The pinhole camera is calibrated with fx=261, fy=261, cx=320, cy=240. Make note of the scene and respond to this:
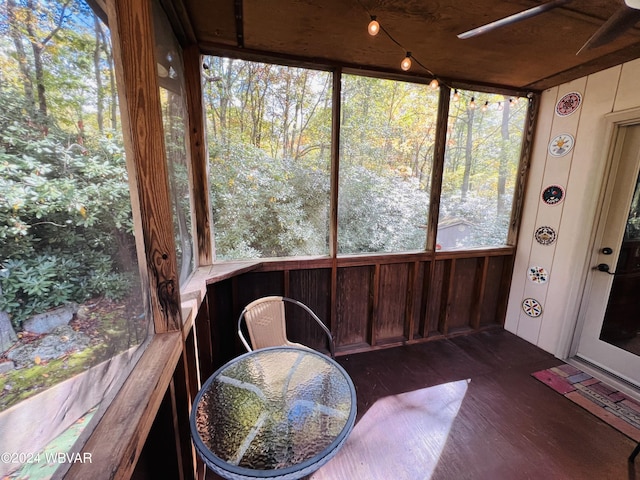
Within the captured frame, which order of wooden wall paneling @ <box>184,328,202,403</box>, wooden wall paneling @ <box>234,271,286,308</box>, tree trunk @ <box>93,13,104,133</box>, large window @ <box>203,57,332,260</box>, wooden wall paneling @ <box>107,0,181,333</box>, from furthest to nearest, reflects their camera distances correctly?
wooden wall paneling @ <box>234,271,286,308</box>
large window @ <box>203,57,332,260</box>
wooden wall paneling @ <box>184,328,202,403</box>
wooden wall paneling @ <box>107,0,181,333</box>
tree trunk @ <box>93,13,104,133</box>

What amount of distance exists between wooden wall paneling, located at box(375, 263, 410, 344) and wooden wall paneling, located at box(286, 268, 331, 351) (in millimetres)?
562

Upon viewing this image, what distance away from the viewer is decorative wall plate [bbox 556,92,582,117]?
2316 millimetres

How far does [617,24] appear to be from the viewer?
3.73 feet

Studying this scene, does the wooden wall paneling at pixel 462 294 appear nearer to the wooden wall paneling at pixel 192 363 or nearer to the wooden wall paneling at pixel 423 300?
the wooden wall paneling at pixel 423 300

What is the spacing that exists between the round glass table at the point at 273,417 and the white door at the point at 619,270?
2569 millimetres

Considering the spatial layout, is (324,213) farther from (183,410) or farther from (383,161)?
(183,410)

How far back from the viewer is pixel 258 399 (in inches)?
45.8

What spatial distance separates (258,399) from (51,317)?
90cm

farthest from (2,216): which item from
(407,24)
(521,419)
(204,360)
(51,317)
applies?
(521,419)

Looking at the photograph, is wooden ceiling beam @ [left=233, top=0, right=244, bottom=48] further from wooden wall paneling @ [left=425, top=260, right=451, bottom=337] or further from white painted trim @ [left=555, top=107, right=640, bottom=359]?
white painted trim @ [left=555, top=107, right=640, bottom=359]

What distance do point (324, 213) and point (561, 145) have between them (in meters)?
2.31

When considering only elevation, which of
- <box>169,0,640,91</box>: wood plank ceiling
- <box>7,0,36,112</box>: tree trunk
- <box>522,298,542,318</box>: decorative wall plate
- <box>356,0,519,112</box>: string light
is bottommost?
<box>522,298,542,318</box>: decorative wall plate

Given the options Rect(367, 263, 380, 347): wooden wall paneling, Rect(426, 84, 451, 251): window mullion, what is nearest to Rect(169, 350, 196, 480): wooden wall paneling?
Rect(367, 263, 380, 347): wooden wall paneling

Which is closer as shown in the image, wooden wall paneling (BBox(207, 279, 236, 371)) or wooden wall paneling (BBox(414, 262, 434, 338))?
wooden wall paneling (BBox(207, 279, 236, 371))
